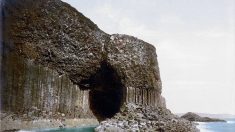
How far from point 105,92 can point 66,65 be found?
4.84 metres

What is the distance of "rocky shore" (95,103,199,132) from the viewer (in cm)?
2169

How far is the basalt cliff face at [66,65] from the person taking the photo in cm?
2645

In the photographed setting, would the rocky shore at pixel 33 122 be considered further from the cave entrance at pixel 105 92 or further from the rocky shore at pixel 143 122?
the rocky shore at pixel 143 122

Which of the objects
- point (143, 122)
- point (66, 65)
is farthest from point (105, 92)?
point (143, 122)

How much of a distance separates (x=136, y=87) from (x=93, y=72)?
10.9ft

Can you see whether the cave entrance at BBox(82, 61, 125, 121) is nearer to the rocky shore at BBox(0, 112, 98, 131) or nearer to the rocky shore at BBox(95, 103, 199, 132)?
the rocky shore at BBox(0, 112, 98, 131)

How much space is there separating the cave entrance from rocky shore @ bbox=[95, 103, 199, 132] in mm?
4619

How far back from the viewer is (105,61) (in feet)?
102

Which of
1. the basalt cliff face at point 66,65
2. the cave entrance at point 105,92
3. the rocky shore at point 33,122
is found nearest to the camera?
the rocky shore at point 33,122

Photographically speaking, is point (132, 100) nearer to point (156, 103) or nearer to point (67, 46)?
point (156, 103)

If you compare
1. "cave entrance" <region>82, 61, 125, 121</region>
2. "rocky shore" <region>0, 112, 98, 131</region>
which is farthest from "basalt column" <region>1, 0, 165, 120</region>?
"rocky shore" <region>0, 112, 98, 131</region>

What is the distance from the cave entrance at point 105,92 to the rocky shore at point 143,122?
4619mm

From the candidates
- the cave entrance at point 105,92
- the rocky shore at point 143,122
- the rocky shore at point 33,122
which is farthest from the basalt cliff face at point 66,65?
the rocky shore at point 143,122

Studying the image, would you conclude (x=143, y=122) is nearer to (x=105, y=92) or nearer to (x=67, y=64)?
(x=67, y=64)
